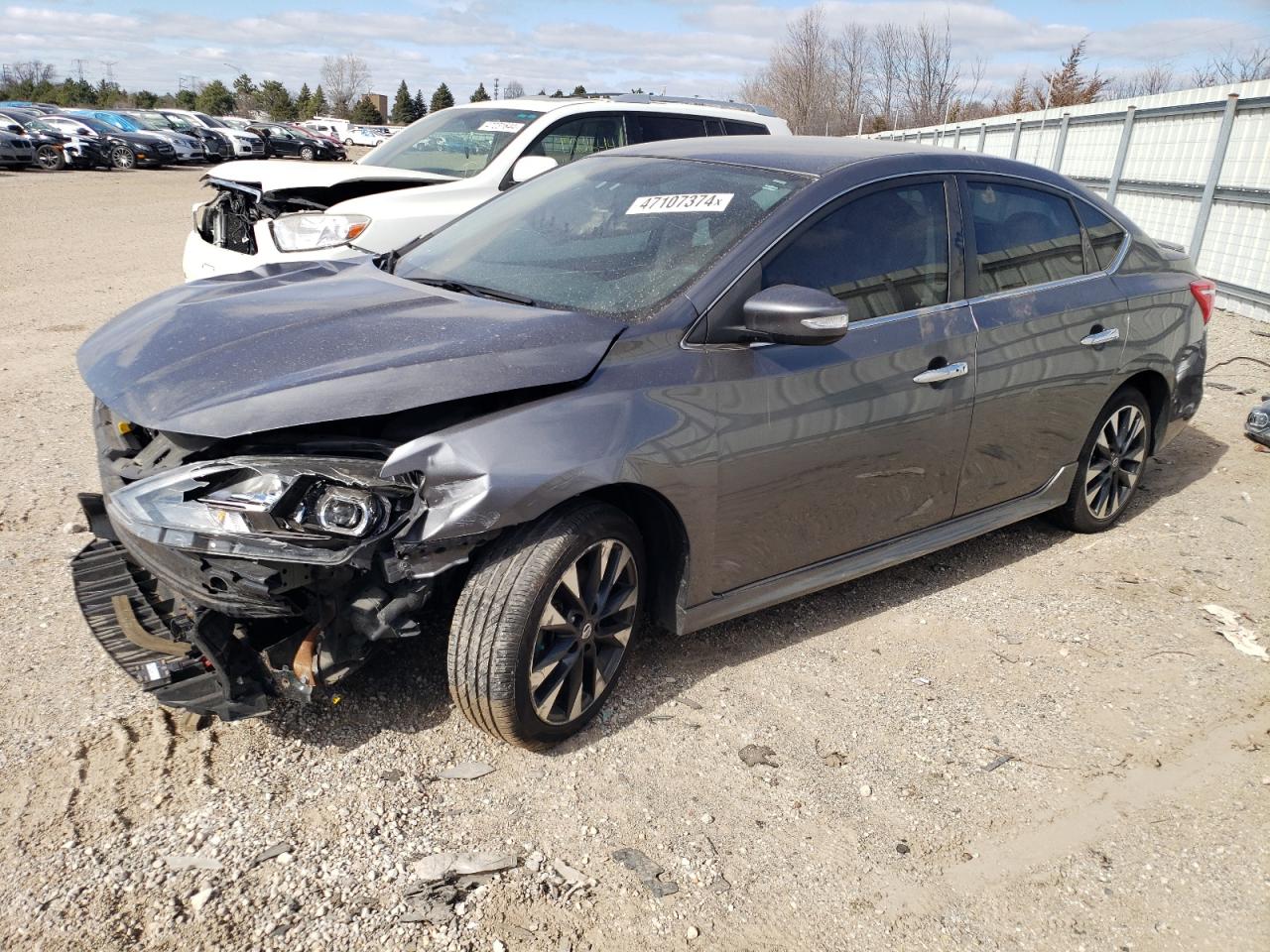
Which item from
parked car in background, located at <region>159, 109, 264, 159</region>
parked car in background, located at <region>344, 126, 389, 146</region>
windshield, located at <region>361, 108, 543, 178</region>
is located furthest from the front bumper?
parked car in background, located at <region>344, 126, 389, 146</region>

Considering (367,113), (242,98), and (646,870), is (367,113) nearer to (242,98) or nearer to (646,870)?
(242,98)

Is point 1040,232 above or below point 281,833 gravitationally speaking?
above

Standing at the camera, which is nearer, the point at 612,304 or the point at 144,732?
the point at 144,732

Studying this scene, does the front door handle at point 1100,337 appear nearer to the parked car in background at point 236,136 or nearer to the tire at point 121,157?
the tire at point 121,157

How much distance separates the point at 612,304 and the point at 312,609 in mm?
1346

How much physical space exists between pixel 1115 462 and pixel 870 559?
1.90m

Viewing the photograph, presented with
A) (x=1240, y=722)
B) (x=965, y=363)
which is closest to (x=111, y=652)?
(x=965, y=363)

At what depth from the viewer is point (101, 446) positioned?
329 cm

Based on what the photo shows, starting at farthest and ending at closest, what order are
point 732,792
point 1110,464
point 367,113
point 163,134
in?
point 367,113 < point 163,134 < point 1110,464 < point 732,792

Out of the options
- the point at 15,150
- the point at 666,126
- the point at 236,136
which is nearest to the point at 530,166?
the point at 666,126

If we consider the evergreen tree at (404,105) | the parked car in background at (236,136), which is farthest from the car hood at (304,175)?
the evergreen tree at (404,105)

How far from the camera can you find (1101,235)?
4785mm

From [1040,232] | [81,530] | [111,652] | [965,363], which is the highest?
[1040,232]

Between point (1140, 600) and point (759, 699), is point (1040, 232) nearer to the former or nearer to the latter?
point (1140, 600)
